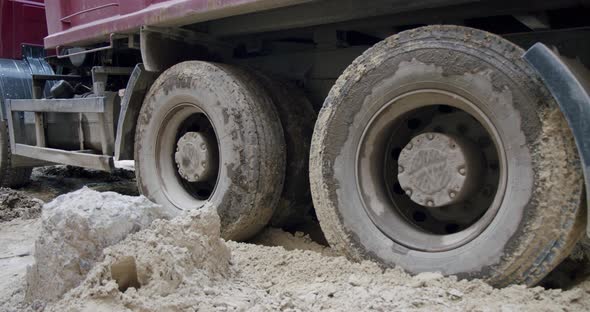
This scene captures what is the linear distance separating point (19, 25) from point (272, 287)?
5458 mm

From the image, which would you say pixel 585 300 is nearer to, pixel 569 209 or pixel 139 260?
pixel 569 209

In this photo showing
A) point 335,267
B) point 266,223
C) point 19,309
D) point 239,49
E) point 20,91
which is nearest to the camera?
point 19,309

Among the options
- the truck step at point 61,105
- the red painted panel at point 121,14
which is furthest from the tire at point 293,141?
the truck step at point 61,105

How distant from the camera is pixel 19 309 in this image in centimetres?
214

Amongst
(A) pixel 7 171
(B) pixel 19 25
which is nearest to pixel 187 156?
(A) pixel 7 171

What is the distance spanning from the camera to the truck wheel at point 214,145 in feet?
9.68

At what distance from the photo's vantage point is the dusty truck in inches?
75.1

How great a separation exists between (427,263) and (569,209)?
61cm

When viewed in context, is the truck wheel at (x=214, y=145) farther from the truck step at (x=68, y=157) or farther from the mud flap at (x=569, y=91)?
the mud flap at (x=569, y=91)

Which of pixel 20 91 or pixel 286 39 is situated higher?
pixel 286 39

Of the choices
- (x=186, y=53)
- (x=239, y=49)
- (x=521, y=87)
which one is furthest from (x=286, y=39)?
(x=521, y=87)

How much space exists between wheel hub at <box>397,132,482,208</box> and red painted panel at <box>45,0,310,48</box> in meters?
0.99

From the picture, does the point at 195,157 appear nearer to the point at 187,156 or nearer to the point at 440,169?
the point at 187,156

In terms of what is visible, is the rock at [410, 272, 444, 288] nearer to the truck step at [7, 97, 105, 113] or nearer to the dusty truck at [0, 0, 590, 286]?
the dusty truck at [0, 0, 590, 286]
